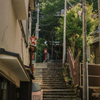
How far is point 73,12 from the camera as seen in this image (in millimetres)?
22469

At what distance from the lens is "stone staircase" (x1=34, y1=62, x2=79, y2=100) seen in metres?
16.6

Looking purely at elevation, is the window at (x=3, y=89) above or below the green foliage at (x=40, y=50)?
below

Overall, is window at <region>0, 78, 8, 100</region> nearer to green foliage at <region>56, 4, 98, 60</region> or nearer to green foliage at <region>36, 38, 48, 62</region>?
green foliage at <region>56, 4, 98, 60</region>

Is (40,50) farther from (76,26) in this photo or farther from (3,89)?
(3,89)

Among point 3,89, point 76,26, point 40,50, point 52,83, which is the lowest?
point 52,83

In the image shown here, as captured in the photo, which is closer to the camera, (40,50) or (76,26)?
(76,26)

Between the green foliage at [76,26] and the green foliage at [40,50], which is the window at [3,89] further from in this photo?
the green foliage at [40,50]

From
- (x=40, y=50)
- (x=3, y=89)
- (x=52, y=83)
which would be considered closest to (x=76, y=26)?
(x=52, y=83)

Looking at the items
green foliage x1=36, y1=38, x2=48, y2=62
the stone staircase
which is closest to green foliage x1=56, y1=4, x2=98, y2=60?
the stone staircase

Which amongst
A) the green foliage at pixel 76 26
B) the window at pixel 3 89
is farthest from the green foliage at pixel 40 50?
the window at pixel 3 89

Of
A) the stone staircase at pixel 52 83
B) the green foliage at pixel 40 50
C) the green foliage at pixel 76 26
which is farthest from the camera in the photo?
the green foliage at pixel 40 50

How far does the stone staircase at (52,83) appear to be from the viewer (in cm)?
1658

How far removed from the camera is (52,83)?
63.2ft

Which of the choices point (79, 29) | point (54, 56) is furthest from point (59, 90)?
point (54, 56)
